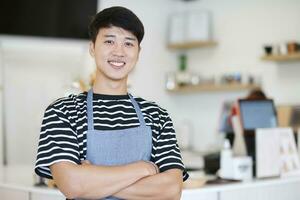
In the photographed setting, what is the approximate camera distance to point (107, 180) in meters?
1.35

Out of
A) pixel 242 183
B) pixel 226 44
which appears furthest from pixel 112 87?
pixel 226 44

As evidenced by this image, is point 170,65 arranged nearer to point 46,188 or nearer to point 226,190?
point 226,190

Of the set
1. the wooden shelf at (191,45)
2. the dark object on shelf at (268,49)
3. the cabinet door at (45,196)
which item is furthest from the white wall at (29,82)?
the cabinet door at (45,196)

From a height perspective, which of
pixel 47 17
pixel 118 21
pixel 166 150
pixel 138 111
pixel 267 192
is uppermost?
pixel 47 17

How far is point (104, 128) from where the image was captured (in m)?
1.43

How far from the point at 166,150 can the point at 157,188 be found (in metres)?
0.14

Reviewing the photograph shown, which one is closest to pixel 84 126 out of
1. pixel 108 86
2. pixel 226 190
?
pixel 108 86

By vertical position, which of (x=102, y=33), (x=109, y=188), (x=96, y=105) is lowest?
(x=109, y=188)

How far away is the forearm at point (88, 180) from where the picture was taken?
135 centimetres

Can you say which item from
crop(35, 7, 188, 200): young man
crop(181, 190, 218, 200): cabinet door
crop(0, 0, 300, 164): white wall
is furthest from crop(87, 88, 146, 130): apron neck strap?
crop(0, 0, 300, 164): white wall

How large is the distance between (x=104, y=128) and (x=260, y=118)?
139cm

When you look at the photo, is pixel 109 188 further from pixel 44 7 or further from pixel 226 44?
pixel 226 44

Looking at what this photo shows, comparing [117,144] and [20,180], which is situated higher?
[117,144]

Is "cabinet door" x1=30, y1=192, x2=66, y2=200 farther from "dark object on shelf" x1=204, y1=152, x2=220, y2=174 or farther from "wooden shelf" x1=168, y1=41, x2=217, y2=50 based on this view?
"wooden shelf" x1=168, y1=41, x2=217, y2=50
